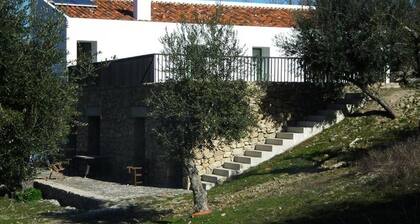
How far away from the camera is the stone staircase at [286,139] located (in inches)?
787

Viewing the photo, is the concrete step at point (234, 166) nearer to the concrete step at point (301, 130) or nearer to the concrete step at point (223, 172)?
the concrete step at point (223, 172)

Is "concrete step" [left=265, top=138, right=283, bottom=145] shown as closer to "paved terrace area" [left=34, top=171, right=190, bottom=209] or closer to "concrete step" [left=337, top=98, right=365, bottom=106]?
"concrete step" [left=337, top=98, right=365, bottom=106]

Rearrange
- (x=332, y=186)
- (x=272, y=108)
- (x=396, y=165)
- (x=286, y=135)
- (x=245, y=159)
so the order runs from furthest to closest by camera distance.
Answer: (x=272, y=108) < (x=286, y=135) < (x=245, y=159) < (x=332, y=186) < (x=396, y=165)

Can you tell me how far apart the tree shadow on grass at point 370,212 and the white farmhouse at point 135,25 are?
15.0 meters

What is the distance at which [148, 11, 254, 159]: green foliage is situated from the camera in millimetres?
13742

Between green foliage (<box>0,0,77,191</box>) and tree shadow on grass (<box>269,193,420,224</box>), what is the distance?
14.8 ft

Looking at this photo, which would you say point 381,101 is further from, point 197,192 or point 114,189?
point 114,189

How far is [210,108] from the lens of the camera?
13820 mm

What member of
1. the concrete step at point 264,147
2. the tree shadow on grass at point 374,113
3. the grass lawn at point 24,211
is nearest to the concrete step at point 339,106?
the tree shadow on grass at point 374,113

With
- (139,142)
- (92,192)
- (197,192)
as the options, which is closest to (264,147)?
(139,142)

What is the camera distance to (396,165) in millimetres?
12883

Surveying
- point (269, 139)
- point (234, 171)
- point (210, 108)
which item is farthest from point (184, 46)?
point (269, 139)

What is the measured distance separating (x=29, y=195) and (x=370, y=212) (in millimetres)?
13765

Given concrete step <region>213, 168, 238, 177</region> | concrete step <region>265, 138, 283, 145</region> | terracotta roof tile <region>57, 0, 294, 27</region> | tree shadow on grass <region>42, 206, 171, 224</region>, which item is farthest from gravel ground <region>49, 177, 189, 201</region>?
terracotta roof tile <region>57, 0, 294, 27</region>
